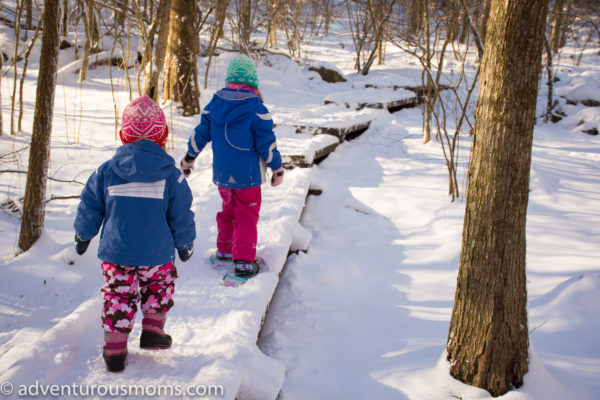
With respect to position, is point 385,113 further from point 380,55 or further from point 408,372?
point 380,55

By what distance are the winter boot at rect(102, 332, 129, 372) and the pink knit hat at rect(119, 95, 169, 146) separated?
92 cm

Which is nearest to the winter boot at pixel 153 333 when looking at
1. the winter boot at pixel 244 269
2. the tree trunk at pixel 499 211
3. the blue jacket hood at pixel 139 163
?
the blue jacket hood at pixel 139 163

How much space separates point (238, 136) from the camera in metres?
2.82

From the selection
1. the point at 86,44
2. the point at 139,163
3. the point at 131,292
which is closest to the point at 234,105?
the point at 139,163

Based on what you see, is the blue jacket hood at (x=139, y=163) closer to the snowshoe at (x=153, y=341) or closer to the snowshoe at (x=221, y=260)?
the snowshoe at (x=153, y=341)

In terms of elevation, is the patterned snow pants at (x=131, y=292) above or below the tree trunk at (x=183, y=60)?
below

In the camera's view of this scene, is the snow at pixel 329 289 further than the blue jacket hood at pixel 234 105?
No

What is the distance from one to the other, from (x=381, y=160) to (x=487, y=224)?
175 inches

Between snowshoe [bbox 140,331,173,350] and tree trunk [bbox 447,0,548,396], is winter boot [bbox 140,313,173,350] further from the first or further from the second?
tree trunk [bbox 447,0,548,396]

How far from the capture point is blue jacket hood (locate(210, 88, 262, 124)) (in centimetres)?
277

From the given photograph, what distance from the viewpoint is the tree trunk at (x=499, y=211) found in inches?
70.1

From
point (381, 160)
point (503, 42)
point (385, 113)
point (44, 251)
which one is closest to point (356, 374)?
point (503, 42)

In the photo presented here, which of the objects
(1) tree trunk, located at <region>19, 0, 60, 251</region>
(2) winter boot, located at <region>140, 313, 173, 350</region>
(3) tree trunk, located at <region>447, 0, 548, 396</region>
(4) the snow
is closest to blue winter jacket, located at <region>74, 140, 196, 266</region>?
(2) winter boot, located at <region>140, 313, 173, 350</region>

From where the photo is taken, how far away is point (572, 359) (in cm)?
231
